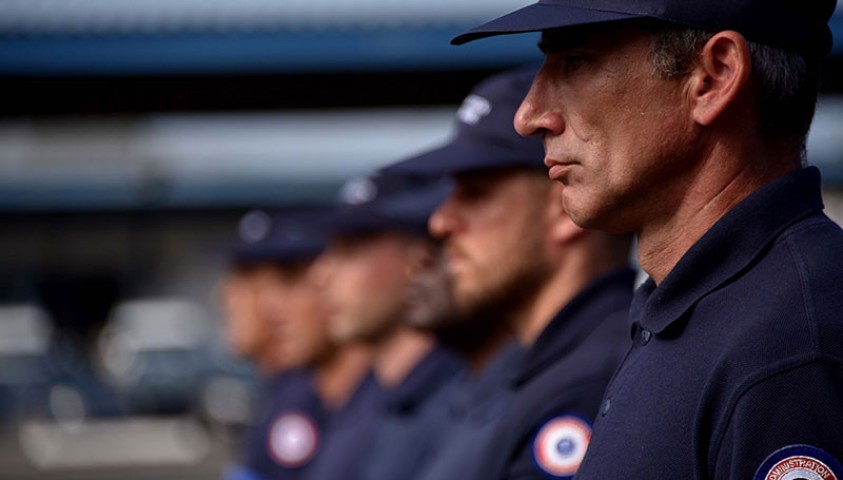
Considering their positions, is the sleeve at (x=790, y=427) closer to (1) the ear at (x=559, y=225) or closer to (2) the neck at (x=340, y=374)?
(1) the ear at (x=559, y=225)

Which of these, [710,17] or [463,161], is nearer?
[710,17]

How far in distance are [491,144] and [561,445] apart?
896 mm

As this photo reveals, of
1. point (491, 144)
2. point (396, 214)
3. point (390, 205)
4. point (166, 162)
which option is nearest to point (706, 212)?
point (491, 144)

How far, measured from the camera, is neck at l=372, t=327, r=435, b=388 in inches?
218

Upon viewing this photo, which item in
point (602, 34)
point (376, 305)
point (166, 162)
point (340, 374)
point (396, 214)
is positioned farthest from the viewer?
point (166, 162)

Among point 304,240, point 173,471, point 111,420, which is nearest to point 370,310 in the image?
point 304,240

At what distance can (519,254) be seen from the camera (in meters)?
3.35

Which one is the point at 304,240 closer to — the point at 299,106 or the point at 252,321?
the point at 252,321

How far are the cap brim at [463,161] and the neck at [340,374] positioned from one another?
10.8 feet

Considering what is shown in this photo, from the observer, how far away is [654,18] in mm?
1894

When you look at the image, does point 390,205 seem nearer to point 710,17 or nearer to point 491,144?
point 491,144

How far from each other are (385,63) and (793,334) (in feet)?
24.0

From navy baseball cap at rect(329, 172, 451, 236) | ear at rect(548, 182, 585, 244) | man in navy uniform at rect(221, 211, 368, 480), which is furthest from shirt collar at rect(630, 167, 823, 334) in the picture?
man in navy uniform at rect(221, 211, 368, 480)

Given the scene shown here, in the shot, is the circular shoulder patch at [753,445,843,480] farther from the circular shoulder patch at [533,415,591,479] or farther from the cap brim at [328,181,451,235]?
the cap brim at [328,181,451,235]
